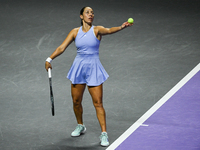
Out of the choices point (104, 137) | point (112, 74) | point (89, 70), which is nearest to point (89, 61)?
point (89, 70)

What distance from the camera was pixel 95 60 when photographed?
691 cm

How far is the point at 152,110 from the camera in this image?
8.26 meters

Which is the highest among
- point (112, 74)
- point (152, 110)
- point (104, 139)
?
point (112, 74)

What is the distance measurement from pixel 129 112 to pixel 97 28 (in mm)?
2038

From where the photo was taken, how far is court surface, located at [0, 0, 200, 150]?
7289 mm

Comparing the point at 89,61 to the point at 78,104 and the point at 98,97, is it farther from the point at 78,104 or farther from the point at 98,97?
the point at 78,104

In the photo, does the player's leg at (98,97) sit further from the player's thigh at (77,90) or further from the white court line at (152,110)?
the white court line at (152,110)

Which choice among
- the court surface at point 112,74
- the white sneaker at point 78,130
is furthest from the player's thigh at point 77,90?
the court surface at point 112,74

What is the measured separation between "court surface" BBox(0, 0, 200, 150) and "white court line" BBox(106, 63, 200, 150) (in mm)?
54

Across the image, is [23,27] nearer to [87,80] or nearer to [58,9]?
Answer: [58,9]

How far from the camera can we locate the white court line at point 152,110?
703 cm

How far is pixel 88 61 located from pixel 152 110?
1.94m

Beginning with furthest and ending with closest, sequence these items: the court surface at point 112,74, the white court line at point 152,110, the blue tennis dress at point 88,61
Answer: the court surface at point 112,74, the white court line at point 152,110, the blue tennis dress at point 88,61

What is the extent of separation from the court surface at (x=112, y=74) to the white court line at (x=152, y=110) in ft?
0.18
